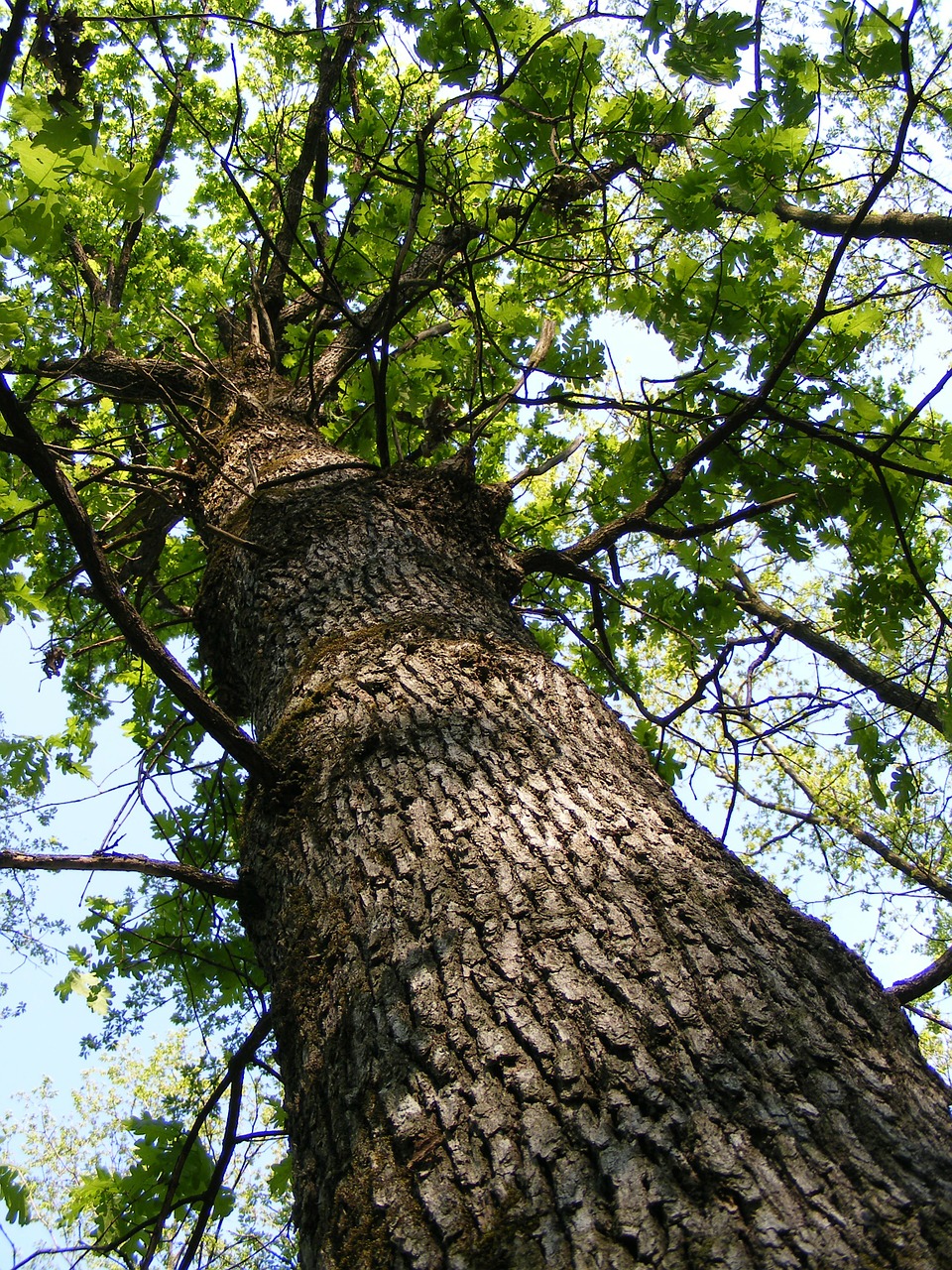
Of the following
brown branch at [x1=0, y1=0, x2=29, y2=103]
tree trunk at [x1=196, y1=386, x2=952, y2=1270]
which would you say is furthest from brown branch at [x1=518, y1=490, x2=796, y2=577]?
brown branch at [x1=0, y1=0, x2=29, y2=103]

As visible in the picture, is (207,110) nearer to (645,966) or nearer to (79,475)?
(79,475)

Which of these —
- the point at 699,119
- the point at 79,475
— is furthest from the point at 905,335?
the point at 79,475

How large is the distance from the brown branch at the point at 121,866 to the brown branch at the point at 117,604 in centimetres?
27

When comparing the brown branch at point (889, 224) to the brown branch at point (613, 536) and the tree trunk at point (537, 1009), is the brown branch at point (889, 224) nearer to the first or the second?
the brown branch at point (613, 536)

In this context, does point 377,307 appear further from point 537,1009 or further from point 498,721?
point 537,1009

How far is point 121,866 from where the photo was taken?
1.70 metres

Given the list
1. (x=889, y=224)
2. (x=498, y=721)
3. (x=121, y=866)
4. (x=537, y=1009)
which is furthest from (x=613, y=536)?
(x=889, y=224)

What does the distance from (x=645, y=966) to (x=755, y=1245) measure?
1.16 feet

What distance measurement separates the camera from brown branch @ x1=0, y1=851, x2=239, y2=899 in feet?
5.52

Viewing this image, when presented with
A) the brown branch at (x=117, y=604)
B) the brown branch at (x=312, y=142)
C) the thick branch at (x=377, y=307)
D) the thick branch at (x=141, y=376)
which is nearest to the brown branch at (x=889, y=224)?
the thick branch at (x=377, y=307)

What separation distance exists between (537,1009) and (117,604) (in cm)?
108

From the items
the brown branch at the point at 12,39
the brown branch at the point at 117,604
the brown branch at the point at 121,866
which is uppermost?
the brown branch at the point at 12,39

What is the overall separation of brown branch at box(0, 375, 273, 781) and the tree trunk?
154mm

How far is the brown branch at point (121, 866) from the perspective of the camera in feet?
5.52
